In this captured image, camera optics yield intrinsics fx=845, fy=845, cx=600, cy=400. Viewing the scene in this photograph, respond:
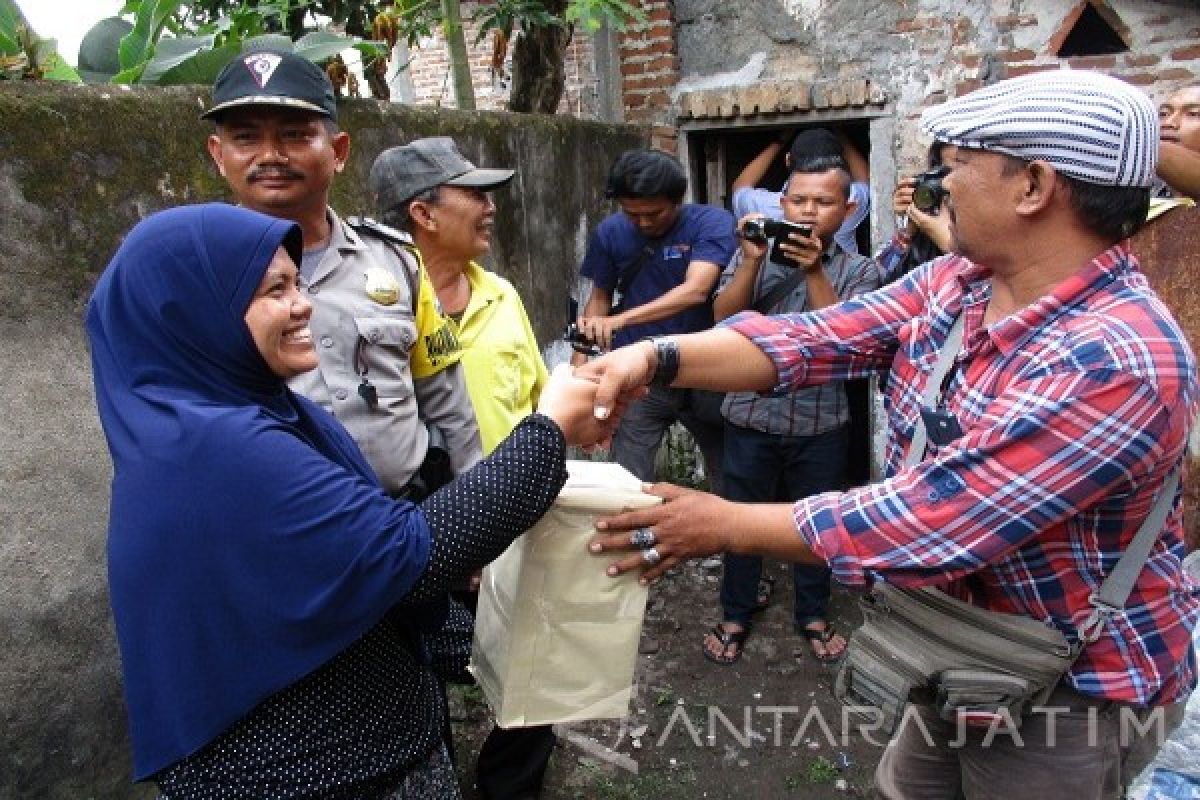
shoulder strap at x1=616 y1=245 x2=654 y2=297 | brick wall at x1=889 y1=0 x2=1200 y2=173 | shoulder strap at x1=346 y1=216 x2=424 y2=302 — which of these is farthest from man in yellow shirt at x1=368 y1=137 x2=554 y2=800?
brick wall at x1=889 y1=0 x2=1200 y2=173

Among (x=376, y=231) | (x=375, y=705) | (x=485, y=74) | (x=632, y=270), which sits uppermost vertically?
(x=485, y=74)

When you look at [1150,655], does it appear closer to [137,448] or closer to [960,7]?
[137,448]

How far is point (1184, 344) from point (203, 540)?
151cm

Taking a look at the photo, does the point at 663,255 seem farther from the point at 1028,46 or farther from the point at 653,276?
the point at 1028,46

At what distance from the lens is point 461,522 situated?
139 cm

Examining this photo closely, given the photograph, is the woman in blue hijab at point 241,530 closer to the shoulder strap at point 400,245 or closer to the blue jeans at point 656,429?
the shoulder strap at point 400,245

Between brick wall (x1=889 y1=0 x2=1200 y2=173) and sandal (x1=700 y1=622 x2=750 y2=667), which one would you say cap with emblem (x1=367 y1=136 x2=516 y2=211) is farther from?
brick wall (x1=889 y1=0 x2=1200 y2=173)

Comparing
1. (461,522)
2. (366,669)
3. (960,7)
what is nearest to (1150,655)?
(461,522)

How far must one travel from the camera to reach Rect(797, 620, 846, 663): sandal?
145 inches

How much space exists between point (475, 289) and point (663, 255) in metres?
1.50

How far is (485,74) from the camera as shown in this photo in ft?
23.8

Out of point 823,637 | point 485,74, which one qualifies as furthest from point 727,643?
point 485,74

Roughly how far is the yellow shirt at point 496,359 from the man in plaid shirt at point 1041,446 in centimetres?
103

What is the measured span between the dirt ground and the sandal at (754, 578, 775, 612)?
0.23ft
